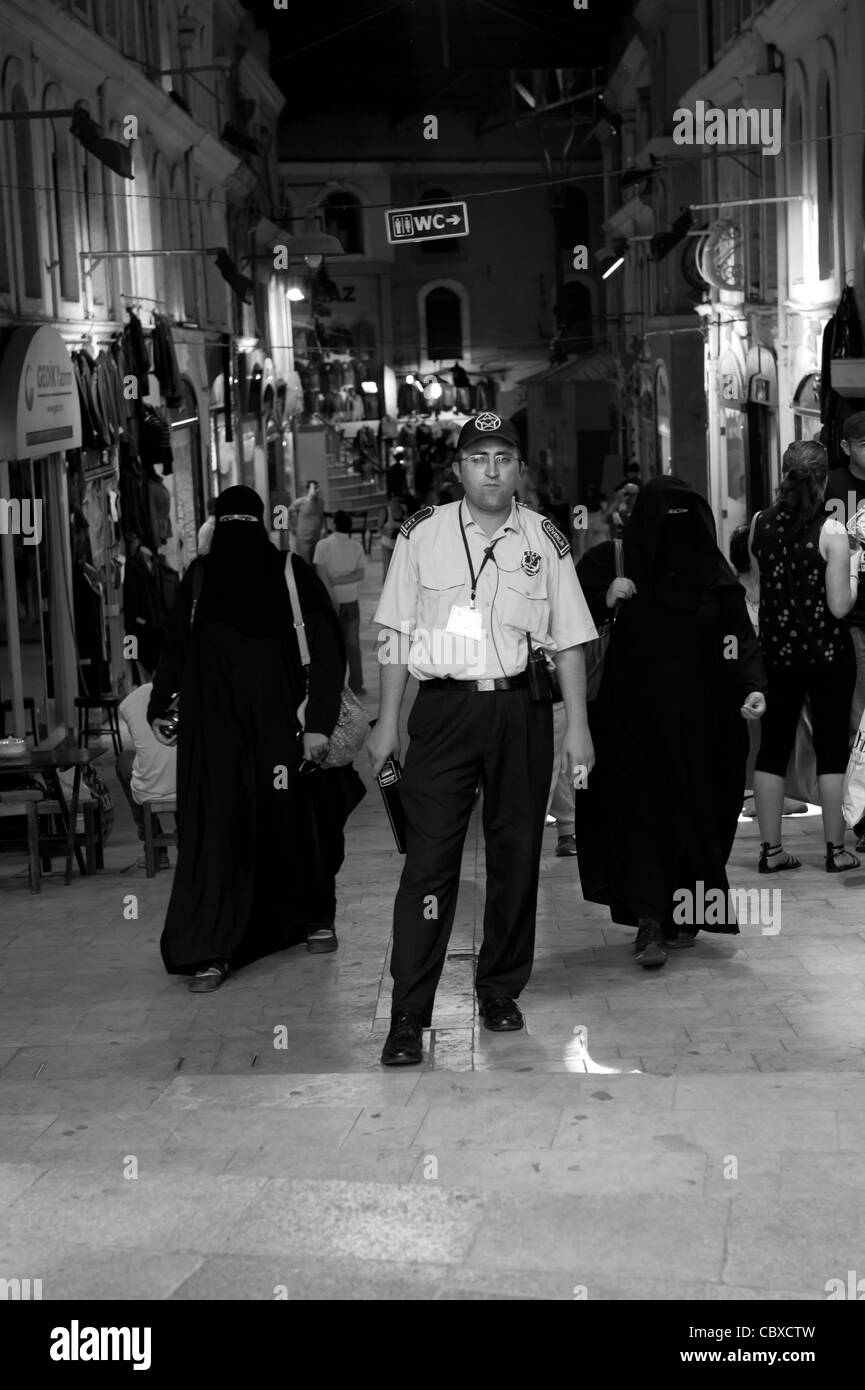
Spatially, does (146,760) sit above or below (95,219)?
below

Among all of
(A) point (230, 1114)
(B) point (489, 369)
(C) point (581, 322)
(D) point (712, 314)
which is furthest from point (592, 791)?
(B) point (489, 369)

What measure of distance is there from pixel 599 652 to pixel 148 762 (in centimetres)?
271

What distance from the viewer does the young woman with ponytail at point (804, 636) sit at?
23.7ft

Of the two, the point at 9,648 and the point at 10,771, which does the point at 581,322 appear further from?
the point at 10,771

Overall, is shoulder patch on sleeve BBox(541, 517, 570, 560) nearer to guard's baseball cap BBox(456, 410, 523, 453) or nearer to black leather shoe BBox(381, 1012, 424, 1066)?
guard's baseball cap BBox(456, 410, 523, 453)

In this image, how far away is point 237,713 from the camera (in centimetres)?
644

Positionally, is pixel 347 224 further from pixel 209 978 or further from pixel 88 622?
pixel 209 978

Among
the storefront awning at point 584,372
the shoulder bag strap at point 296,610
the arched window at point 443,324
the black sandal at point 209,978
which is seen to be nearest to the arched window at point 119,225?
the shoulder bag strap at point 296,610

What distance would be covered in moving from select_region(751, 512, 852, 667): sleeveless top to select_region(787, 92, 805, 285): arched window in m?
11.4

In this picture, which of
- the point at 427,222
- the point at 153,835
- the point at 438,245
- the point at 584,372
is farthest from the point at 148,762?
the point at 438,245

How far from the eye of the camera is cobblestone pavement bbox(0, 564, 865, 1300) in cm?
341

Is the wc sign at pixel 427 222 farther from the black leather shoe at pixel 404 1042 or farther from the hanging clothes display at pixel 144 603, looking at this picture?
the black leather shoe at pixel 404 1042

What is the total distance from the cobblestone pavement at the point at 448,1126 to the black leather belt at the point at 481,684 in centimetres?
102

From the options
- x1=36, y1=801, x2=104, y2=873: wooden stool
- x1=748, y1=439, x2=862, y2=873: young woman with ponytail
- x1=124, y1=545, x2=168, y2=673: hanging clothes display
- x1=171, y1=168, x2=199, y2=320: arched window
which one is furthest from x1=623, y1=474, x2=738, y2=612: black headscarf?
x1=171, y1=168, x2=199, y2=320: arched window
